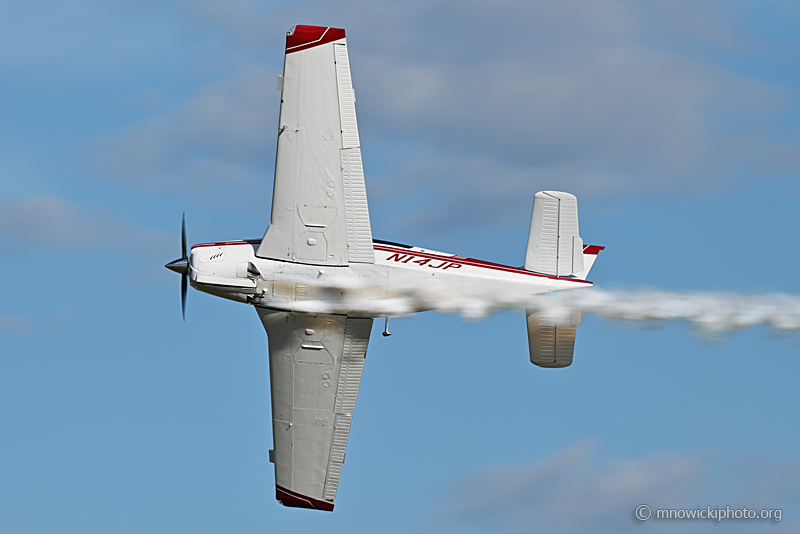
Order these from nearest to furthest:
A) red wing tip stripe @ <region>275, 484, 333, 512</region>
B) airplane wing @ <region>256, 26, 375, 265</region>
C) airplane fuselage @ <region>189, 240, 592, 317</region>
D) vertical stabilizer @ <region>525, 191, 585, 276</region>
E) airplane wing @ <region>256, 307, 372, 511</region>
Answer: airplane wing @ <region>256, 26, 375, 265</region> < airplane fuselage @ <region>189, 240, 592, 317</region> < vertical stabilizer @ <region>525, 191, 585, 276</region> < airplane wing @ <region>256, 307, 372, 511</region> < red wing tip stripe @ <region>275, 484, 333, 512</region>

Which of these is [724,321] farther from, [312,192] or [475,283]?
[312,192]

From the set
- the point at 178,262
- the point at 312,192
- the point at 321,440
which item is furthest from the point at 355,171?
the point at 321,440

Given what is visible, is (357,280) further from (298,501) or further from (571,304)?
(298,501)

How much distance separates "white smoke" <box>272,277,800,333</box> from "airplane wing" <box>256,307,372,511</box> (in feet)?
3.05

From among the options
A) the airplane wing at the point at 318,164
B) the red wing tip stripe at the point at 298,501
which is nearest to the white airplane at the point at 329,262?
the airplane wing at the point at 318,164

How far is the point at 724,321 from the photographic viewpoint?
2053cm

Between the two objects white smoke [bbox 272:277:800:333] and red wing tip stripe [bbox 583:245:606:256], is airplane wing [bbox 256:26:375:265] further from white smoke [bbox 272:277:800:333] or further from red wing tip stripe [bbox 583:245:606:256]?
red wing tip stripe [bbox 583:245:606:256]

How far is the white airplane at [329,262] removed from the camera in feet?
68.4

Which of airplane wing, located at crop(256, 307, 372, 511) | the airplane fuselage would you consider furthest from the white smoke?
airplane wing, located at crop(256, 307, 372, 511)

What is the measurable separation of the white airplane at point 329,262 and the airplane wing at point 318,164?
0.02m

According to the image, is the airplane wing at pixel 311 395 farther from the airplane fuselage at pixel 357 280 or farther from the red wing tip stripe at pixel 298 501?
the airplane fuselage at pixel 357 280

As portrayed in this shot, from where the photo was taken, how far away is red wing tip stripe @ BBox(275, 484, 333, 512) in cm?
2470

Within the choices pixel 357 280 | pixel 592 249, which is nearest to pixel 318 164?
pixel 357 280

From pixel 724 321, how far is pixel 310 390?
882cm
